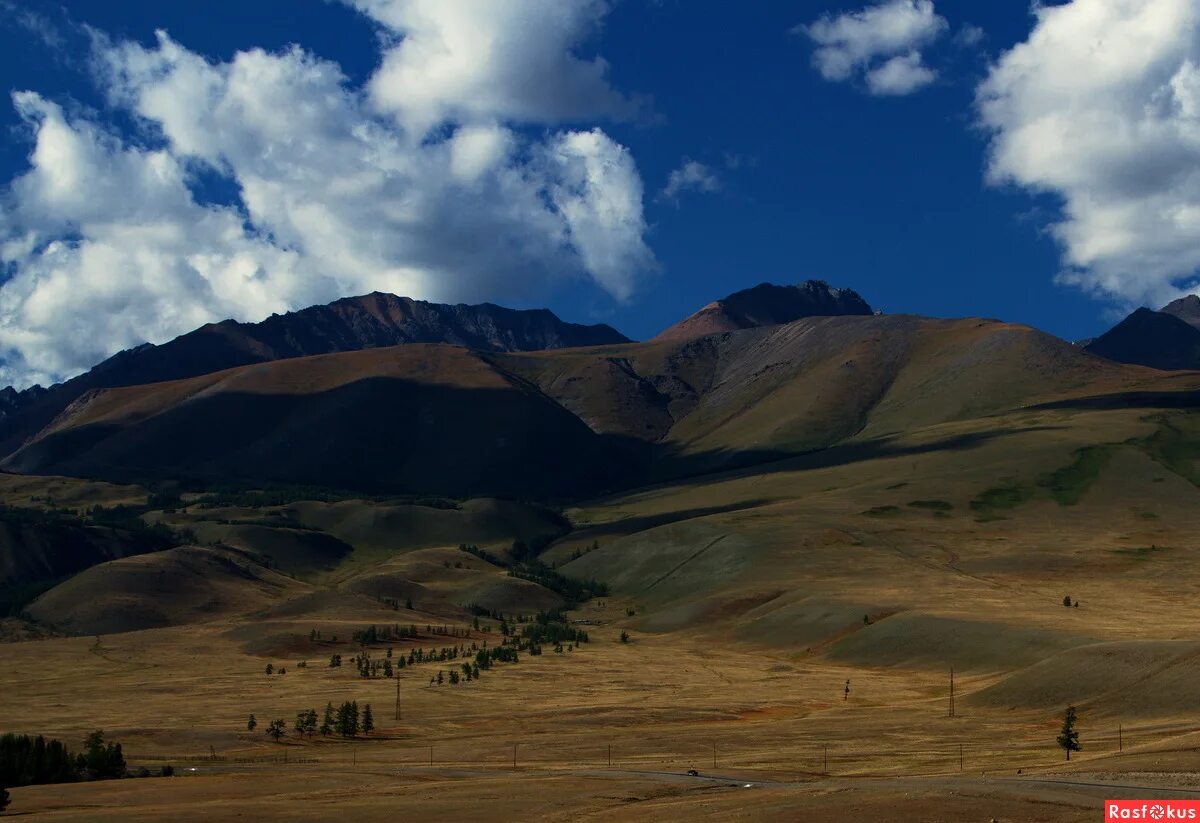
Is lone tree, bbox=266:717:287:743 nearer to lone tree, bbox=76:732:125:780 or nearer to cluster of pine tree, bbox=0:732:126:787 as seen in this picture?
cluster of pine tree, bbox=0:732:126:787

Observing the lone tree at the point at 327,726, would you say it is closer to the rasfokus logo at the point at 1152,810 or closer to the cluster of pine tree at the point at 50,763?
the cluster of pine tree at the point at 50,763

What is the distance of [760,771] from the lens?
267 ft

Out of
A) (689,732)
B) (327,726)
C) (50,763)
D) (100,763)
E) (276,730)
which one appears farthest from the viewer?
(327,726)

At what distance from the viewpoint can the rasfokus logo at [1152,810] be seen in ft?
155

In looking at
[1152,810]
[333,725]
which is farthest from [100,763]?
[1152,810]

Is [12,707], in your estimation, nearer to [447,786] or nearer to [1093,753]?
[447,786]

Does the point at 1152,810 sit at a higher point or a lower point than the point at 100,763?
lower

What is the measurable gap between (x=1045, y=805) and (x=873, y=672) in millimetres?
125715

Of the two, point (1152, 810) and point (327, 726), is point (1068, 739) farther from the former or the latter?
point (327, 726)

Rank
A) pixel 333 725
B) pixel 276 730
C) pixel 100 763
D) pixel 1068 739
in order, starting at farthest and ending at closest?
pixel 333 725
pixel 276 730
pixel 100 763
pixel 1068 739

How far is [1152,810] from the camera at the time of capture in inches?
1918

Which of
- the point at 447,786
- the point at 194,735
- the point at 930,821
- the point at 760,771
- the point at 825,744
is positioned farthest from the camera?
the point at 194,735

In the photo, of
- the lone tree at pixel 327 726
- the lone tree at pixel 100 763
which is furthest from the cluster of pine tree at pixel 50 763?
the lone tree at pixel 327 726

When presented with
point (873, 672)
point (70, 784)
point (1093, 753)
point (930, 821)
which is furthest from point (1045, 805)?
point (873, 672)
